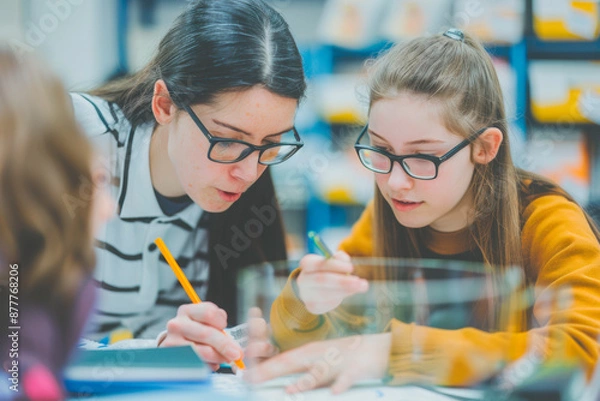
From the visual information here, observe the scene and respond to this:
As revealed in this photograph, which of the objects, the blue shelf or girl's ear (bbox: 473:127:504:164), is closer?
girl's ear (bbox: 473:127:504:164)

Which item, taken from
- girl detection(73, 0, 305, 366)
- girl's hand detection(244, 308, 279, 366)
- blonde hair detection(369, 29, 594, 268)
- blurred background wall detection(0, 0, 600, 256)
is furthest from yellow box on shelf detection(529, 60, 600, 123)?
girl's hand detection(244, 308, 279, 366)

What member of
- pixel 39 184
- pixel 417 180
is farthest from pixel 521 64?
pixel 39 184

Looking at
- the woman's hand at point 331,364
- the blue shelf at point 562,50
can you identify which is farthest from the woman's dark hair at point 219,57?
the blue shelf at point 562,50

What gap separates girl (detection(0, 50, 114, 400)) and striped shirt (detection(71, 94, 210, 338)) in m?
0.08

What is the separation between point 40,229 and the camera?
733 mm

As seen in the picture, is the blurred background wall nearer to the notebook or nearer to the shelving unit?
the shelving unit

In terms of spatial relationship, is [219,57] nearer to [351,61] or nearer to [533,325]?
[351,61]

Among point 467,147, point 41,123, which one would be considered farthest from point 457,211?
point 41,123

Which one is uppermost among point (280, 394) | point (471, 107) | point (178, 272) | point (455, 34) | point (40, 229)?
point (455, 34)

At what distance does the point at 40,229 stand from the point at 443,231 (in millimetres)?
564

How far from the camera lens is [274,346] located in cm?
82

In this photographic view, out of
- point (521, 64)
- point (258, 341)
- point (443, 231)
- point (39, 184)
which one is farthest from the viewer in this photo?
point (521, 64)

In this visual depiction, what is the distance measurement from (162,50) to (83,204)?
0.81ft

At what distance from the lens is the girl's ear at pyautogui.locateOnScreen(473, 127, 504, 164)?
35.7 inches
